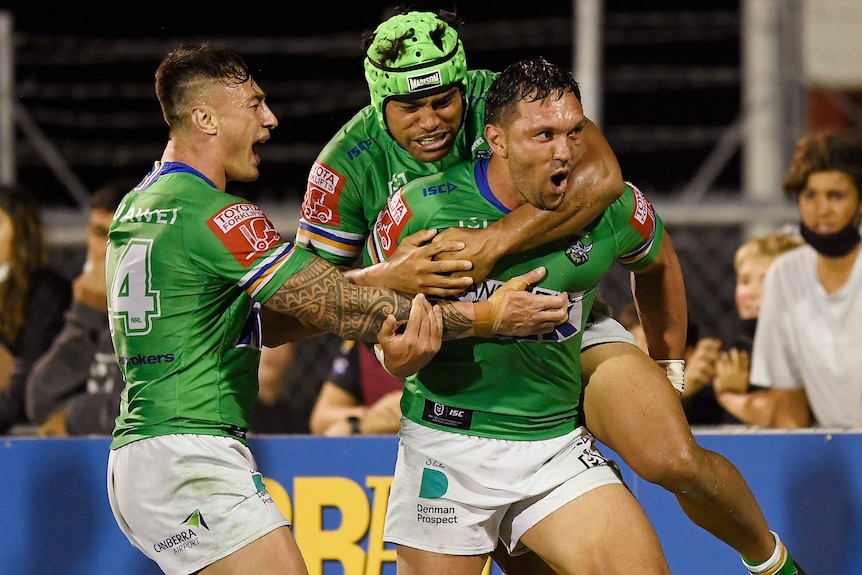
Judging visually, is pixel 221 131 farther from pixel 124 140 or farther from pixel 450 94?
pixel 124 140

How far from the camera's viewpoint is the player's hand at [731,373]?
20.7ft

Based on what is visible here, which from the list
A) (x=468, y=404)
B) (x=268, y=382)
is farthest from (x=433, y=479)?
(x=268, y=382)

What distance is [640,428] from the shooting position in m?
4.27

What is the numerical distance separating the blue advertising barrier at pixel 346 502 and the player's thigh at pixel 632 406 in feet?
2.30

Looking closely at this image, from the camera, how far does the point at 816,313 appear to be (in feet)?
20.8

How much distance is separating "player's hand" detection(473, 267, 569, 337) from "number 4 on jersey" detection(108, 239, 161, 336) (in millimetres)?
969

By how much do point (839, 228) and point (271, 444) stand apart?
2.85 metres

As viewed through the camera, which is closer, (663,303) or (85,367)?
(663,303)

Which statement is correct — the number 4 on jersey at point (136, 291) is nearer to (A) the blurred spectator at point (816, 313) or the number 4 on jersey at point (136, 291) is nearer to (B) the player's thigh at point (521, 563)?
(B) the player's thigh at point (521, 563)

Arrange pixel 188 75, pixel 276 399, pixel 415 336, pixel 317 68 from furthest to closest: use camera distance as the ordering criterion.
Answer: pixel 317 68 → pixel 276 399 → pixel 188 75 → pixel 415 336

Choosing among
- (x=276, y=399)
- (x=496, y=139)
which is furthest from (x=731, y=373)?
(x=496, y=139)

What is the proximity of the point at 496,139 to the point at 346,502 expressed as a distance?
171cm

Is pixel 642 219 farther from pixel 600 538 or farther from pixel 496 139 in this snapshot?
pixel 600 538

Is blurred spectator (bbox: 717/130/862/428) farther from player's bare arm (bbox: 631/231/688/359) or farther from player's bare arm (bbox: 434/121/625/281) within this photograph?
player's bare arm (bbox: 434/121/625/281)
